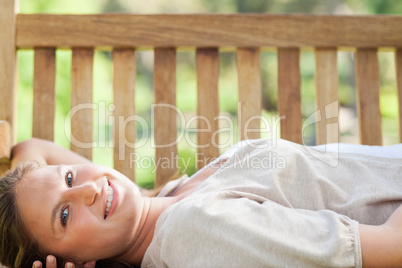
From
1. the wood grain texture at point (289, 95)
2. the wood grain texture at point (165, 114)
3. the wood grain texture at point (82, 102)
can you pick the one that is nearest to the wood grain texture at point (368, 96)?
the wood grain texture at point (289, 95)

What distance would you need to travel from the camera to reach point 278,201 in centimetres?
101

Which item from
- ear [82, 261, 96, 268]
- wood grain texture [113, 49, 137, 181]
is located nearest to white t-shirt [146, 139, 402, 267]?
ear [82, 261, 96, 268]

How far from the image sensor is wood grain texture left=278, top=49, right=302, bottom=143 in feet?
4.91

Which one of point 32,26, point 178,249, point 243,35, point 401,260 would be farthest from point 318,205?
point 32,26

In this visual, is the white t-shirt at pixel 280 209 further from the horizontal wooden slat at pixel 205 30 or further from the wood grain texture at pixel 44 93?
Result: the wood grain texture at pixel 44 93

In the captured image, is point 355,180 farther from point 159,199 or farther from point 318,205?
point 159,199

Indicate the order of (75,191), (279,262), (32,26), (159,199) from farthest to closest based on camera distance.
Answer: (32,26) → (159,199) → (75,191) → (279,262)

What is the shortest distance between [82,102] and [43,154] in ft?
0.70

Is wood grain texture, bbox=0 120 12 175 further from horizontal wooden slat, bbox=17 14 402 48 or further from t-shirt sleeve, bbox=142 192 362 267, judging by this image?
t-shirt sleeve, bbox=142 192 362 267

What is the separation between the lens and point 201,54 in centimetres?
151

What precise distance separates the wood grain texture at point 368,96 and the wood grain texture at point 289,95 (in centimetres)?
21

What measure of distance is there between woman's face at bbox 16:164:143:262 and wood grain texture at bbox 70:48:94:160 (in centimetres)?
40

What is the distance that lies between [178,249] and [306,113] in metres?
7.87

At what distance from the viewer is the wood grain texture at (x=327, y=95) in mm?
1502
